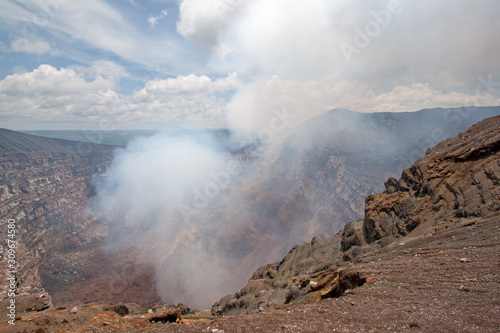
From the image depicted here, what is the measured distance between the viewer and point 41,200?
64.3 m

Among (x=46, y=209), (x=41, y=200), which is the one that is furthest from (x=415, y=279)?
(x=41, y=200)

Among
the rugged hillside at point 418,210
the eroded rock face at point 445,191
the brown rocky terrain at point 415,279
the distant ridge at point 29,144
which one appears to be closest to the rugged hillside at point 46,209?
the distant ridge at point 29,144

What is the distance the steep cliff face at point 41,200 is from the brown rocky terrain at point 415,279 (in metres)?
46.1

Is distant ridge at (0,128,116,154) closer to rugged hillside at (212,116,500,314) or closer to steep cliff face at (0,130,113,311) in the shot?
steep cliff face at (0,130,113,311)

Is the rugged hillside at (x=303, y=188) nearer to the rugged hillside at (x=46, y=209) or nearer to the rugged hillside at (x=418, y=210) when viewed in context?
the rugged hillside at (x=46, y=209)

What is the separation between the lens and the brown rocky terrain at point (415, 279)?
6.77 m

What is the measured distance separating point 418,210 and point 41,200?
85594 mm

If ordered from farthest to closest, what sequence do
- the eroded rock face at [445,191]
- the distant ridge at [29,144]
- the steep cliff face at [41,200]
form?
the distant ridge at [29,144], the steep cliff face at [41,200], the eroded rock face at [445,191]

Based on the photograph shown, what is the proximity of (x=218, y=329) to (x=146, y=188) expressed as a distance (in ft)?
331

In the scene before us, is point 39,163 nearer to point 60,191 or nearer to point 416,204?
point 60,191

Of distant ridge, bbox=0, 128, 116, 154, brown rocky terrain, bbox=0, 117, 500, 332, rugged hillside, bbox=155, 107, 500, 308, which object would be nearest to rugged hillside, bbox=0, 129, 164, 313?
distant ridge, bbox=0, 128, 116, 154

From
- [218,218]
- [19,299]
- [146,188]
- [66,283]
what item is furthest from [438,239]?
[146,188]

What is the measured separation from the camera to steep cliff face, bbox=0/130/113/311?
5372 centimetres

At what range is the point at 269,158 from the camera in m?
111
